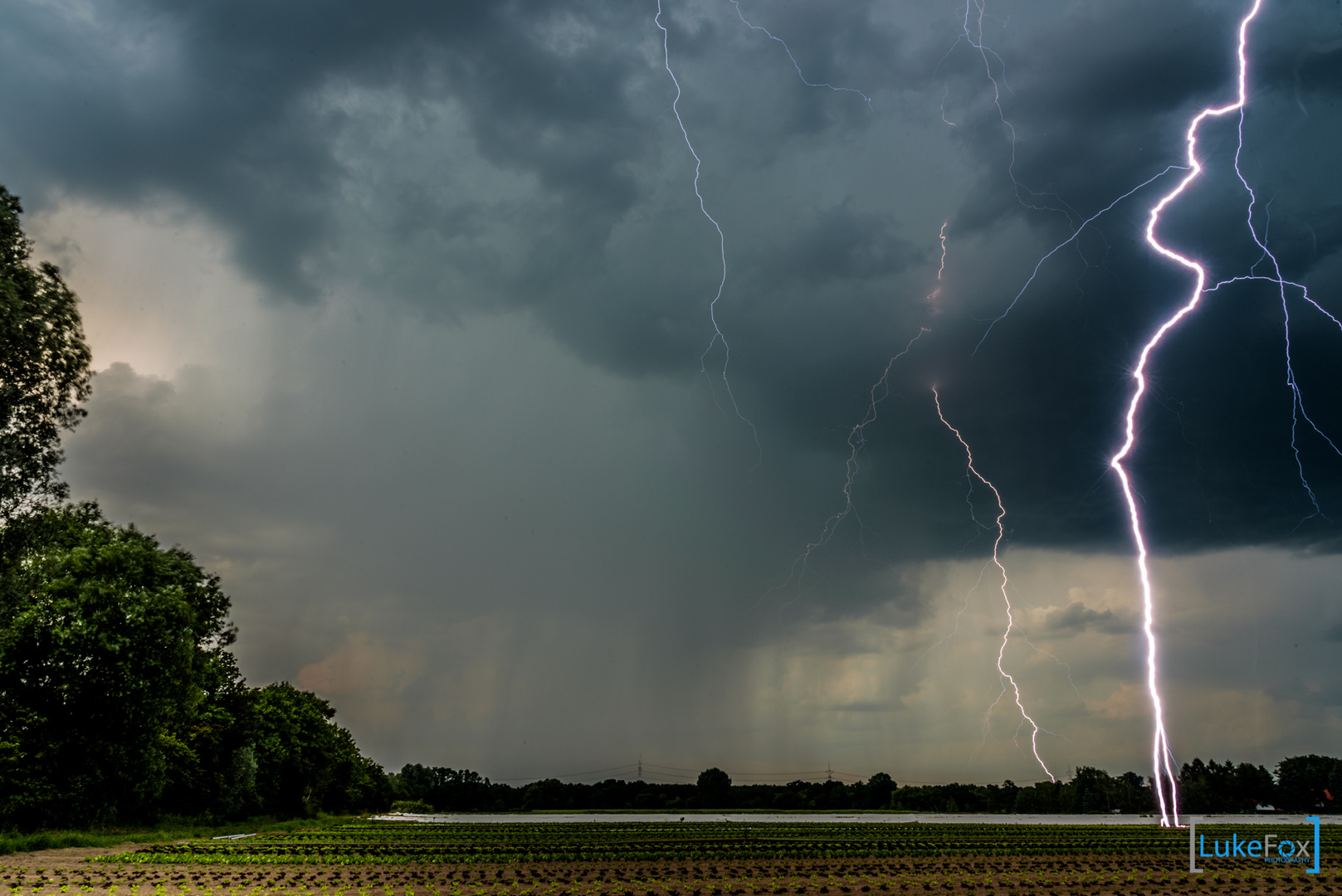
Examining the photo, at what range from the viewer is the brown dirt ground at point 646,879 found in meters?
18.2

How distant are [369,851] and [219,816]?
2128 cm

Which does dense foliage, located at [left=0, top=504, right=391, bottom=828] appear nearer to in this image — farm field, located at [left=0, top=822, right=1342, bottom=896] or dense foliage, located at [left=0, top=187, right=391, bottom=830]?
dense foliage, located at [left=0, top=187, right=391, bottom=830]

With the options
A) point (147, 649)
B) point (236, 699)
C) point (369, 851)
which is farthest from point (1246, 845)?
point (236, 699)

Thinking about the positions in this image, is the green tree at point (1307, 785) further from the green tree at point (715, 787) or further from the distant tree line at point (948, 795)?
the green tree at point (715, 787)

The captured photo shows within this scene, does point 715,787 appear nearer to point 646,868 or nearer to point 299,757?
point 299,757

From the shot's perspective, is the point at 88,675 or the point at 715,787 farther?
the point at 715,787

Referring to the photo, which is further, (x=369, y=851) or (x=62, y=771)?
(x=62, y=771)

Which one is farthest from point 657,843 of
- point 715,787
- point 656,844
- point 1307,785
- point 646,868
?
point 1307,785

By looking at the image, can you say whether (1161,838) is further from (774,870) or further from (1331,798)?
(1331,798)

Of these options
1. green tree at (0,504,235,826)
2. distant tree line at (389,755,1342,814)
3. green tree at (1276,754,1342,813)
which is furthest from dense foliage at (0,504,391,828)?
green tree at (1276,754,1342,813)

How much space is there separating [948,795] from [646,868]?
263 ft

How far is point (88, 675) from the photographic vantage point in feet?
92.6

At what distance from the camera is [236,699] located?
48.8 metres

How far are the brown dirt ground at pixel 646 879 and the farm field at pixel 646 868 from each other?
65 mm
